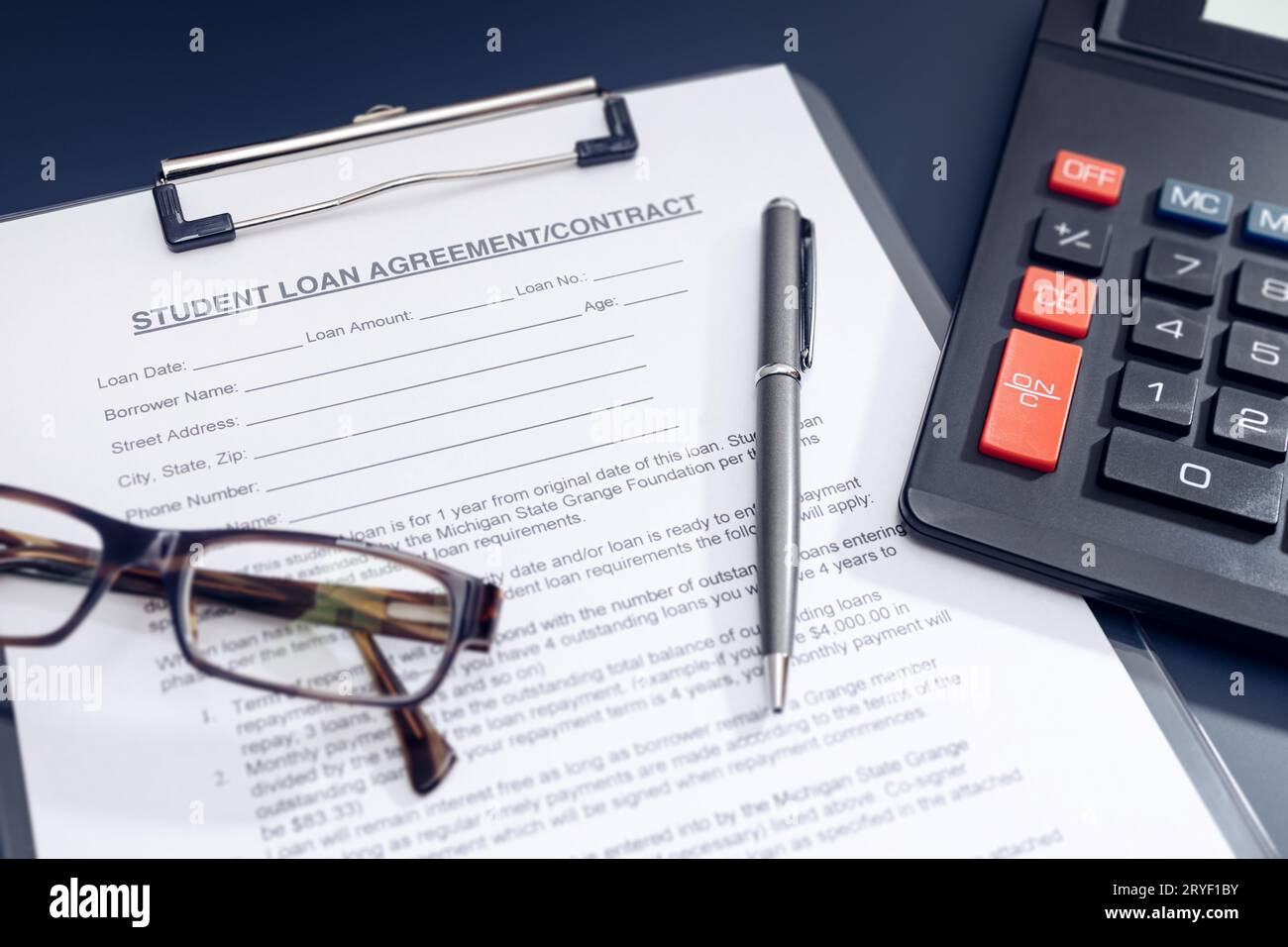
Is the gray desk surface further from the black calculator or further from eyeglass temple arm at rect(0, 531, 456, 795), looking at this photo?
eyeglass temple arm at rect(0, 531, 456, 795)

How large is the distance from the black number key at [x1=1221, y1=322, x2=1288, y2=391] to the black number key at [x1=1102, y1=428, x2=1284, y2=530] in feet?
0.13

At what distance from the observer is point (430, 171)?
0.49 meters

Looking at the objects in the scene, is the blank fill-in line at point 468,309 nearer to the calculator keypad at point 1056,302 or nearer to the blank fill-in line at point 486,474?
the blank fill-in line at point 486,474

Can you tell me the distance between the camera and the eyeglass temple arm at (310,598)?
383mm

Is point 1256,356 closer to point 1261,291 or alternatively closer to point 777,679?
point 1261,291

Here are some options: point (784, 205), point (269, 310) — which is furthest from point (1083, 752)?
point (269, 310)

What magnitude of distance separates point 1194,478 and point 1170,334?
0.22 ft

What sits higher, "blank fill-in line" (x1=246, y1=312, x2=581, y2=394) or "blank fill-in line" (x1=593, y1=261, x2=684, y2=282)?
"blank fill-in line" (x1=593, y1=261, x2=684, y2=282)

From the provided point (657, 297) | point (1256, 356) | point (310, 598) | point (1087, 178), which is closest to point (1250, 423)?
point (1256, 356)

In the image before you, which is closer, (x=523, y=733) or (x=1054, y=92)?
(x=523, y=733)

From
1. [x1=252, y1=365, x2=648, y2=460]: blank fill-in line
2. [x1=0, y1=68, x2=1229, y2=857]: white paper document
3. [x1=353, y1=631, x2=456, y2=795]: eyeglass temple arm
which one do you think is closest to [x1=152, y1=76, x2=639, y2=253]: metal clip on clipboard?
[x1=0, y1=68, x2=1229, y2=857]: white paper document

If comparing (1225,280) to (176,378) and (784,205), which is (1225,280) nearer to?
(784,205)

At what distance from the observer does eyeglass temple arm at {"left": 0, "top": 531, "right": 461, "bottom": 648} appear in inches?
15.1
